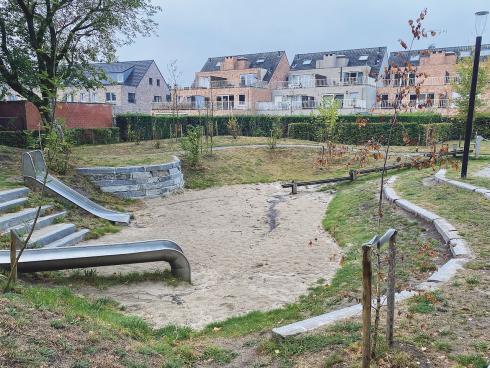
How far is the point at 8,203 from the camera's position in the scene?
8609mm

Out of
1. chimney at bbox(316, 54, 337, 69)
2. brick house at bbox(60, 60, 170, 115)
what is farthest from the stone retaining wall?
chimney at bbox(316, 54, 337, 69)

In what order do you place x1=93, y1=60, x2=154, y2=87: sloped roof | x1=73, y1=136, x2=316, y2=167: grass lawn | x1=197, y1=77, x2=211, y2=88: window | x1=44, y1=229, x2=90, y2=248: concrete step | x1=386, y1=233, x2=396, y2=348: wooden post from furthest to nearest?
1. x1=197, y1=77, x2=211, y2=88: window
2. x1=93, y1=60, x2=154, y2=87: sloped roof
3. x1=73, y1=136, x2=316, y2=167: grass lawn
4. x1=44, y1=229, x2=90, y2=248: concrete step
5. x1=386, y1=233, x2=396, y2=348: wooden post

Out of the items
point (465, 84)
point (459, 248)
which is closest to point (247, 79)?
point (465, 84)

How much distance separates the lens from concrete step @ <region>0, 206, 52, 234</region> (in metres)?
7.64

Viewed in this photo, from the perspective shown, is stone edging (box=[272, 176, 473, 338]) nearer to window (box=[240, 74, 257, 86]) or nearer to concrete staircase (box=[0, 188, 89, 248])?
concrete staircase (box=[0, 188, 89, 248])

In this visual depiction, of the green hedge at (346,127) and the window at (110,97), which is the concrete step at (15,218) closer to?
the green hedge at (346,127)

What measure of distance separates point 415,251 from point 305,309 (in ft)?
7.75

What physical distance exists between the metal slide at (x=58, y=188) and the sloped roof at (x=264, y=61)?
37.6m

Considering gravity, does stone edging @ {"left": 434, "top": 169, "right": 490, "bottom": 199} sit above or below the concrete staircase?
above

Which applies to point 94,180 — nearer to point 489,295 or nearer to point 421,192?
point 421,192

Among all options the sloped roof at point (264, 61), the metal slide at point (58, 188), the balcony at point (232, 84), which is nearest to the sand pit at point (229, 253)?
the metal slide at point (58, 188)

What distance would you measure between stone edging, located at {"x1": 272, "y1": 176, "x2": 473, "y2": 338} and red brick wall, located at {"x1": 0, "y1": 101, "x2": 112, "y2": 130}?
12197 mm

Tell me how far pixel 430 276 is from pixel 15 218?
703 cm

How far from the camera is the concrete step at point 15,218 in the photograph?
25.1ft
